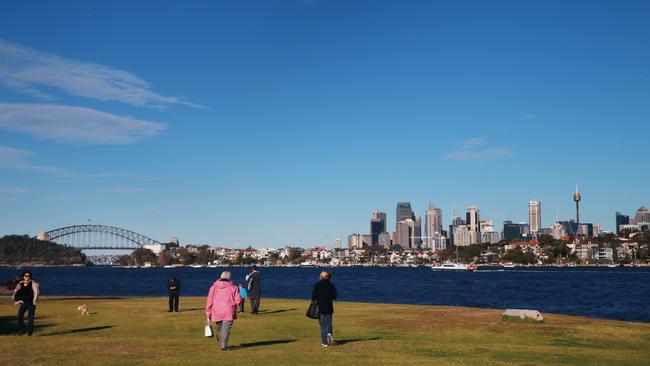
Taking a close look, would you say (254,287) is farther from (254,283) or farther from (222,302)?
(222,302)

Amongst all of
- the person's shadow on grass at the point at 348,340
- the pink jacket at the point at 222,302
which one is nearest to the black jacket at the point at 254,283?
the person's shadow on grass at the point at 348,340

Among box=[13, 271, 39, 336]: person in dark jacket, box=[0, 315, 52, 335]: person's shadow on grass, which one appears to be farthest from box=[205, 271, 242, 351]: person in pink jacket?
box=[0, 315, 52, 335]: person's shadow on grass

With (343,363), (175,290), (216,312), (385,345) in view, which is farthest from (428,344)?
(175,290)

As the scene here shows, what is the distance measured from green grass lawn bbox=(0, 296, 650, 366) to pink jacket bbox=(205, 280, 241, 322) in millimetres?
909

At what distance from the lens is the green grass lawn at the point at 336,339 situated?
53.4 ft

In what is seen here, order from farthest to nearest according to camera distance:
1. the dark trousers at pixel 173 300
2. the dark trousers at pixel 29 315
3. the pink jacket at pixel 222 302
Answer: the dark trousers at pixel 173 300
the dark trousers at pixel 29 315
the pink jacket at pixel 222 302

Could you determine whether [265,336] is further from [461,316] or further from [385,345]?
[461,316]

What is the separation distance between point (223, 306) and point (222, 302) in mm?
113

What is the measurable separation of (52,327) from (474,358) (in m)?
14.9

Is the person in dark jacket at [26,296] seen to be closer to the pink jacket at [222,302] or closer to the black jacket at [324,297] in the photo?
the pink jacket at [222,302]

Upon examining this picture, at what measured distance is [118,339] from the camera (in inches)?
792

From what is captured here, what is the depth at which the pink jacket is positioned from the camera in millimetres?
17406

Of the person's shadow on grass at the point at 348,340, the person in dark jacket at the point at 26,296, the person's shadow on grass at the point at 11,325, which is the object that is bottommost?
the person's shadow on grass at the point at 348,340

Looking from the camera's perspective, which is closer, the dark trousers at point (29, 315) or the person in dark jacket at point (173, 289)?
the dark trousers at point (29, 315)
